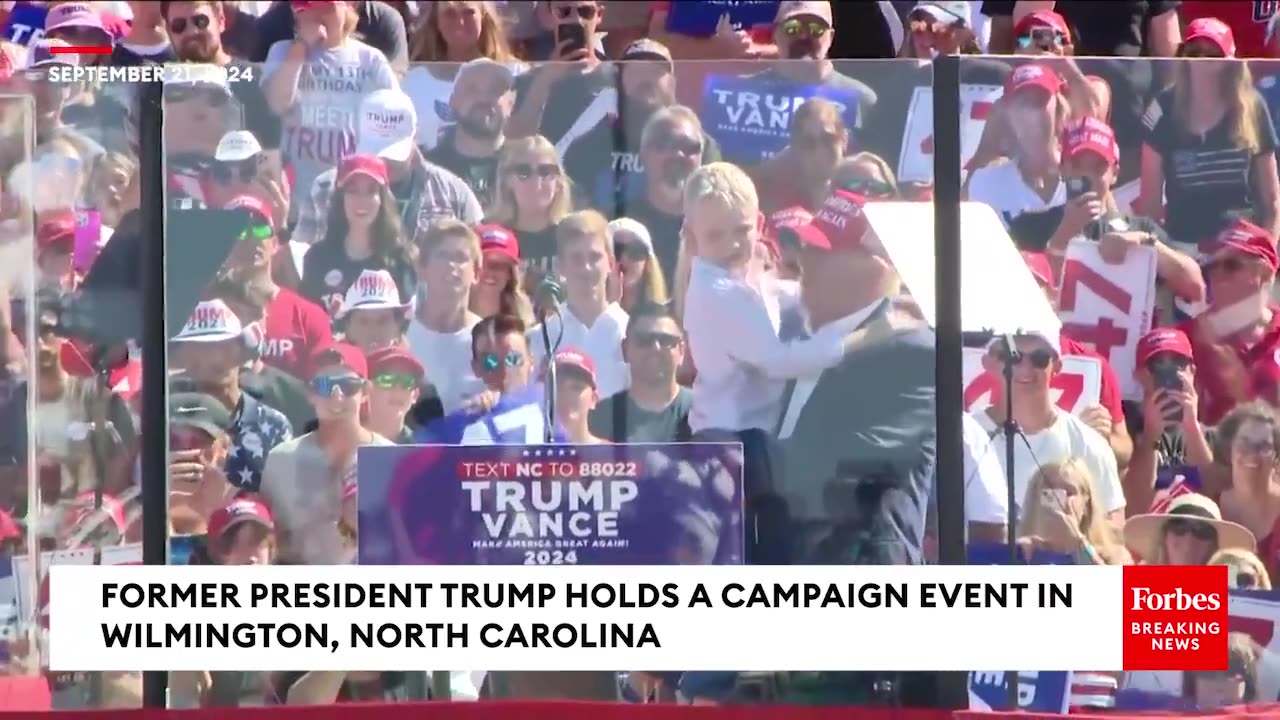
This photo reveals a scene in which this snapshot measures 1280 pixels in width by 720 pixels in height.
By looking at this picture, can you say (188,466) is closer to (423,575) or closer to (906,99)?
(423,575)

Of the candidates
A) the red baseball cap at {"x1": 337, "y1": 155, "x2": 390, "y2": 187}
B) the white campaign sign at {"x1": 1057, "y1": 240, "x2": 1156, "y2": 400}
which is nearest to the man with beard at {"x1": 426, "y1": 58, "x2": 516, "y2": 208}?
the red baseball cap at {"x1": 337, "y1": 155, "x2": 390, "y2": 187}

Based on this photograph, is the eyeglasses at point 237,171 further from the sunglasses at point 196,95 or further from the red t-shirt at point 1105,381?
the red t-shirt at point 1105,381

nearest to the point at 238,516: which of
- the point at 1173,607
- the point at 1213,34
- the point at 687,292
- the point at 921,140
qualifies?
the point at 687,292

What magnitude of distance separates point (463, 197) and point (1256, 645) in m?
2.44

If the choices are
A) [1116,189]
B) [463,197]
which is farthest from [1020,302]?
[463,197]

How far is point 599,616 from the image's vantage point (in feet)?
17.1

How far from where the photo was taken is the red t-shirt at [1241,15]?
24.5 ft

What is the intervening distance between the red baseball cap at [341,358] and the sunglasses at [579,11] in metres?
2.16

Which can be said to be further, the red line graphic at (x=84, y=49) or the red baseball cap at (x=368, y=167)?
the red line graphic at (x=84, y=49)

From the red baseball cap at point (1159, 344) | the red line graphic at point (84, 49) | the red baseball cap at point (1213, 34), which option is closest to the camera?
the red baseball cap at point (1159, 344)

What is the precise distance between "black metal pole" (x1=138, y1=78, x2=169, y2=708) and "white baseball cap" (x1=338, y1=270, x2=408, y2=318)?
1.61 ft

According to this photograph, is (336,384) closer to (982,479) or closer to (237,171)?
(237,171)

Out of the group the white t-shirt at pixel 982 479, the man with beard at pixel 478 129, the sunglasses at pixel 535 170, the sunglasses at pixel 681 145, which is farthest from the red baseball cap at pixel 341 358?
the white t-shirt at pixel 982 479

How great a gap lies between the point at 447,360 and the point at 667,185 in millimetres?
746
